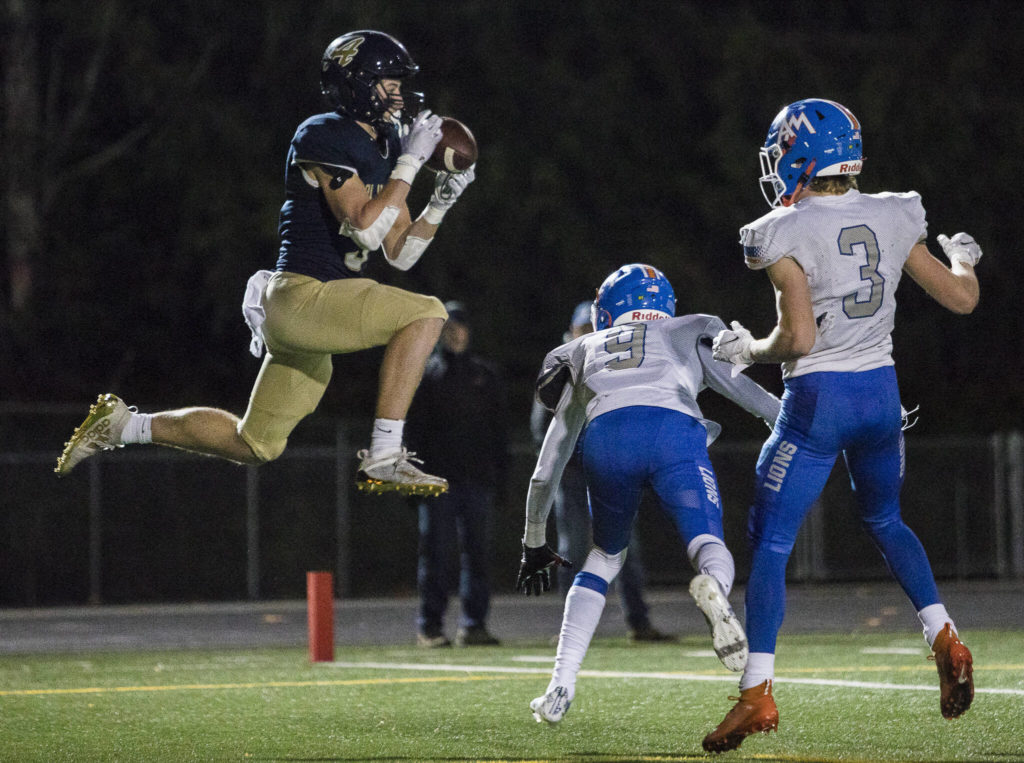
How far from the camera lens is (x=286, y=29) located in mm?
25562

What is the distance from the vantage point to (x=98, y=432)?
24.1 ft

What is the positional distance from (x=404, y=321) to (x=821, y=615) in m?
8.18

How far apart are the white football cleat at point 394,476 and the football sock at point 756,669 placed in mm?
1441

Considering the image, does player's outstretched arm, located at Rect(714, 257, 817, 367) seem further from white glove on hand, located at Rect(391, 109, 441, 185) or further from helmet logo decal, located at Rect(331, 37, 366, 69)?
helmet logo decal, located at Rect(331, 37, 366, 69)

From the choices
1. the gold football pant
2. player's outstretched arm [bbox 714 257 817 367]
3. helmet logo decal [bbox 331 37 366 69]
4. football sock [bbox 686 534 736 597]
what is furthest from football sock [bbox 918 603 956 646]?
helmet logo decal [bbox 331 37 366 69]

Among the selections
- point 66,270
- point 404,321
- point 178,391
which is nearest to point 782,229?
point 404,321

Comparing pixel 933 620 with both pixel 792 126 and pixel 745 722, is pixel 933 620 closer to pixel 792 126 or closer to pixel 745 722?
pixel 745 722

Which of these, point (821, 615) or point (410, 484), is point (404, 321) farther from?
point (821, 615)

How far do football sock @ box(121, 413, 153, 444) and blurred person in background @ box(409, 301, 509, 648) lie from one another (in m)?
4.07

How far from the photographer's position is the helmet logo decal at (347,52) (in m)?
6.71

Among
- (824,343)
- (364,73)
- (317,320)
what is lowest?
(824,343)

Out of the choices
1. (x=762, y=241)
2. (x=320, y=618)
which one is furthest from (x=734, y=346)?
(x=320, y=618)

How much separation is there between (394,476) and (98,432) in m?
1.57

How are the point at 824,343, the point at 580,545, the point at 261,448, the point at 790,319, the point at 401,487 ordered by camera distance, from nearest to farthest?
the point at 790,319
the point at 824,343
the point at 401,487
the point at 261,448
the point at 580,545
